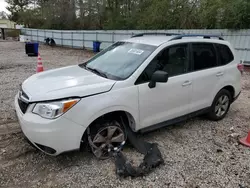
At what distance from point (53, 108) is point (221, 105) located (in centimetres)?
330

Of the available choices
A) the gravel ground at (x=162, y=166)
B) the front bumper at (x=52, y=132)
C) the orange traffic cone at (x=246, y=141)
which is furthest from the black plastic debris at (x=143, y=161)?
the orange traffic cone at (x=246, y=141)

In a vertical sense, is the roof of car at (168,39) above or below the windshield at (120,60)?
above

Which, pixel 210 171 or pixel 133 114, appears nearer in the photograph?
pixel 210 171

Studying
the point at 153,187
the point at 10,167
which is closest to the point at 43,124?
the point at 10,167

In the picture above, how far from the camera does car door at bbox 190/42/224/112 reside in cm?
360

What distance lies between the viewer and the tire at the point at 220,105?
4.08m

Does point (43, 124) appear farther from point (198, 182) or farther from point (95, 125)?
point (198, 182)

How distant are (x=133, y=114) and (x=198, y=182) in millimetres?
1166

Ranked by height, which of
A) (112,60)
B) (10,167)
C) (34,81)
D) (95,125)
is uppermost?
(112,60)

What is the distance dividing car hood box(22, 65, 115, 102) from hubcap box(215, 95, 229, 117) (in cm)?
244

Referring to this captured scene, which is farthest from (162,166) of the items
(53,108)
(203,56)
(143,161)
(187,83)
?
(203,56)

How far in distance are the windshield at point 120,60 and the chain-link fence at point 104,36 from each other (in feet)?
27.1

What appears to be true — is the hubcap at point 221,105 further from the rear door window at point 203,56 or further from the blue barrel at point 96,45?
the blue barrel at point 96,45

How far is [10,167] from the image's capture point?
274 centimetres
